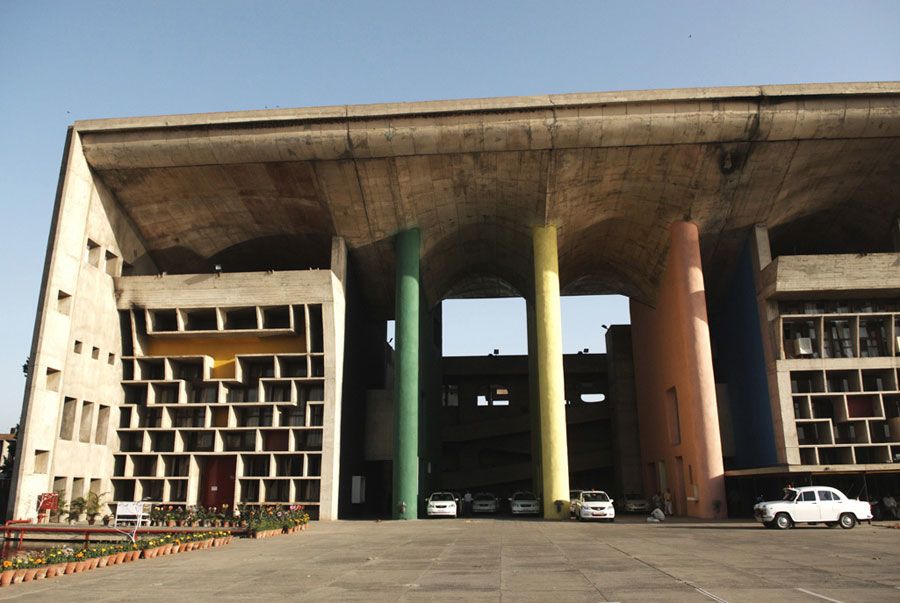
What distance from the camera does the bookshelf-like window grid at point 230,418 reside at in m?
35.4

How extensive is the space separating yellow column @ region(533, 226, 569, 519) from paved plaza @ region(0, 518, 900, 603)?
13171mm

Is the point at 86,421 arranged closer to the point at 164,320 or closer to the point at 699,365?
the point at 164,320

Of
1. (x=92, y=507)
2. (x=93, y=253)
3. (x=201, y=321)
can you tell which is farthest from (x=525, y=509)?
(x=93, y=253)

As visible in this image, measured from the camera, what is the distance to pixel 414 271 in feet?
121

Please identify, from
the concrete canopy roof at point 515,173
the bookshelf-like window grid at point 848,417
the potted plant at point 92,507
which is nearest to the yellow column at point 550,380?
the concrete canopy roof at point 515,173

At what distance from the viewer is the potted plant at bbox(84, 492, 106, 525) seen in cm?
3181

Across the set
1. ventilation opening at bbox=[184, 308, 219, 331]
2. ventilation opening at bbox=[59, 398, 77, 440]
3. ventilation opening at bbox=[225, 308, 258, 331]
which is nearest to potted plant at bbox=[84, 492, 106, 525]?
ventilation opening at bbox=[59, 398, 77, 440]

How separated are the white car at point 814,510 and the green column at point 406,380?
16.4 metres

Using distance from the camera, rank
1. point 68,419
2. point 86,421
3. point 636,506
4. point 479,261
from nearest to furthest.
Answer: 1. point 68,419
2. point 86,421
3. point 636,506
4. point 479,261

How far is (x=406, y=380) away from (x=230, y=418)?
30.1ft

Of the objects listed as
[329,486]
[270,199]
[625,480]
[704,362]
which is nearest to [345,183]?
[270,199]

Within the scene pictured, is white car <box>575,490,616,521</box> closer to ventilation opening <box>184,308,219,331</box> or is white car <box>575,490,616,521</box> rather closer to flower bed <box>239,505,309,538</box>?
flower bed <box>239,505,309,538</box>

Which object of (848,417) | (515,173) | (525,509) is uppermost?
(515,173)

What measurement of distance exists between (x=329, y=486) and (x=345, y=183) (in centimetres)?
1486
